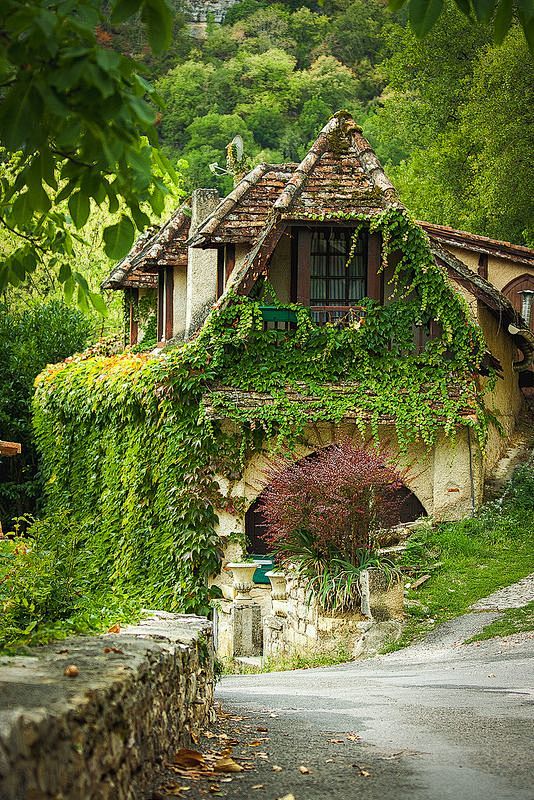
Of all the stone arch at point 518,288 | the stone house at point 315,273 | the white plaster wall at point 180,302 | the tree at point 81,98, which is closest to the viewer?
the tree at point 81,98

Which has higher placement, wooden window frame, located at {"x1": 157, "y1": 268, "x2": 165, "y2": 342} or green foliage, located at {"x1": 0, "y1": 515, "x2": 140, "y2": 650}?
wooden window frame, located at {"x1": 157, "y1": 268, "x2": 165, "y2": 342}

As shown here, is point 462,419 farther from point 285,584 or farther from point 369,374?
point 285,584

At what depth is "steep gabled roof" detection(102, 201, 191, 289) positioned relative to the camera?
2545 cm

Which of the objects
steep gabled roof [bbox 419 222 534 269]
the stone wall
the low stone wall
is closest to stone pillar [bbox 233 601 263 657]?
the stone wall

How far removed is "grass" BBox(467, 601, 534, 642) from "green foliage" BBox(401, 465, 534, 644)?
0.94 m

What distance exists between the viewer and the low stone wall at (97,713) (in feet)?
12.9

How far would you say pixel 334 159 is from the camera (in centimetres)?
2144

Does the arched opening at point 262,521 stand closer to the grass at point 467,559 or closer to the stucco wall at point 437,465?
the stucco wall at point 437,465

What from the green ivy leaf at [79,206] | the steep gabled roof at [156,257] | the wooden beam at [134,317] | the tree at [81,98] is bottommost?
the green ivy leaf at [79,206]

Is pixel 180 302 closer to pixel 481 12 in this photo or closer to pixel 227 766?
pixel 227 766

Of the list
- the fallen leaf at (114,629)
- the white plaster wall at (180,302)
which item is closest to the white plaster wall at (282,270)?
the white plaster wall at (180,302)

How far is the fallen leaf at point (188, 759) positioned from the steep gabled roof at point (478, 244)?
74.3ft

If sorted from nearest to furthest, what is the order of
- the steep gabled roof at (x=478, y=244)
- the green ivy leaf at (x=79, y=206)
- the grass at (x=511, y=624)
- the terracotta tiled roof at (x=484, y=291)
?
the green ivy leaf at (x=79, y=206)
the grass at (x=511, y=624)
the terracotta tiled roof at (x=484, y=291)
the steep gabled roof at (x=478, y=244)

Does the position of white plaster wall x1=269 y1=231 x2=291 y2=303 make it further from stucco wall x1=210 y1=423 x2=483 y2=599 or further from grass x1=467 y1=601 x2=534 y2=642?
grass x1=467 y1=601 x2=534 y2=642
